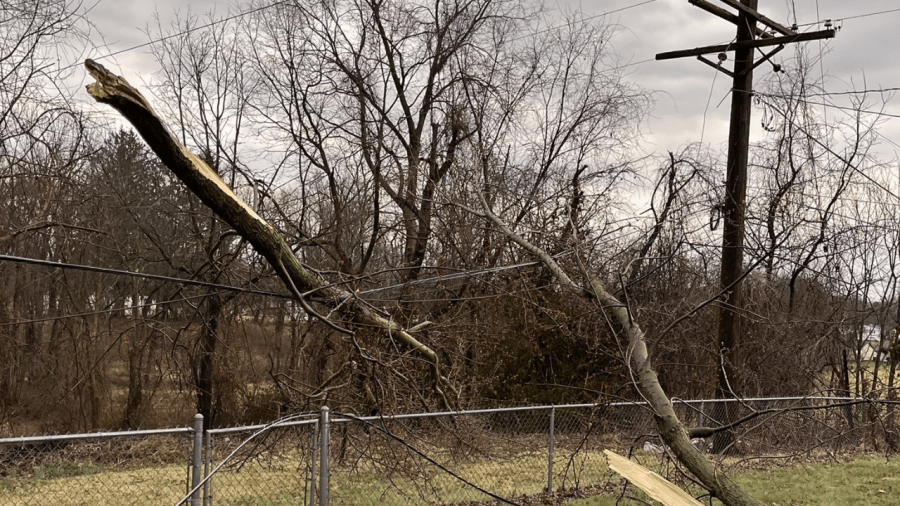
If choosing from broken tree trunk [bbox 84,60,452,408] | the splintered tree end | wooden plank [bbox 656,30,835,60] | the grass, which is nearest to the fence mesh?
broken tree trunk [bbox 84,60,452,408]

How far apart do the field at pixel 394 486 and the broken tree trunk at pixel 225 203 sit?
2.07 metres

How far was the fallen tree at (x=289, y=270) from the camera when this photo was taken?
11.7ft

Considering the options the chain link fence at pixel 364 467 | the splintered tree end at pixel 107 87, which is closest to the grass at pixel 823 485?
the chain link fence at pixel 364 467

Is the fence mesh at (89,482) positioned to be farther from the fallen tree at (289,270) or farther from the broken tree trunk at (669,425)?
the broken tree trunk at (669,425)

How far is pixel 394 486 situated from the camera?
7.39m

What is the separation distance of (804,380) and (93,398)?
524 inches

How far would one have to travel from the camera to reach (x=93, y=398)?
46.5ft

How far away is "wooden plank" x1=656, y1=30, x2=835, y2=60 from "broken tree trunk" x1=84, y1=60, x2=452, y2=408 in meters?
6.47

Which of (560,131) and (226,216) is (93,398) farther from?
(226,216)

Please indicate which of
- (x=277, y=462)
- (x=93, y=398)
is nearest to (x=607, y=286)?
(x=277, y=462)

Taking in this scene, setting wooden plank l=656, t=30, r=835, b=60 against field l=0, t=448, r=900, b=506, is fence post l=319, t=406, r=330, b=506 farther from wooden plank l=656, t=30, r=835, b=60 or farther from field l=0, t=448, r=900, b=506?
wooden plank l=656, t=30, r=835, b=60

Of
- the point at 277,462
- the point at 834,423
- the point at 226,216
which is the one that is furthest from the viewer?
the point at 834,423

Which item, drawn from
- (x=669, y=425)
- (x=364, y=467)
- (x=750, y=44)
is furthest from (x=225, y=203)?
(x=750, y=44)

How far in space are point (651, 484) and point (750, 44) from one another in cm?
753
